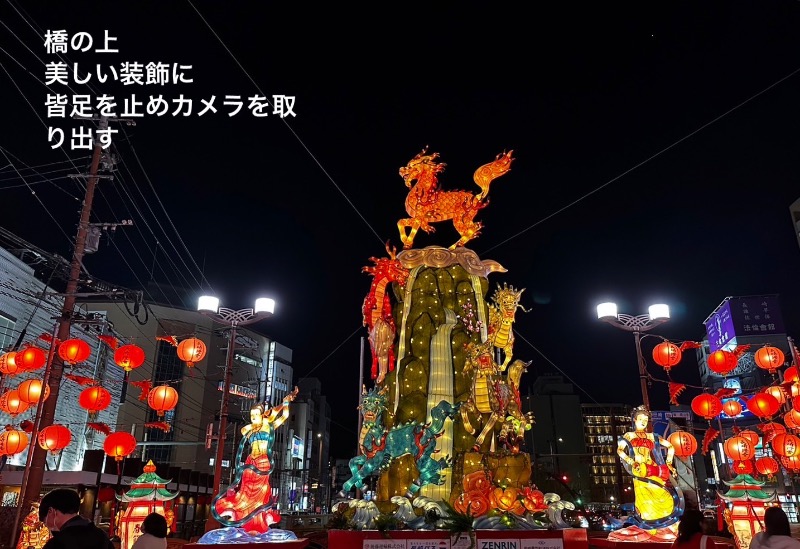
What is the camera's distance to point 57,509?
4.14 m

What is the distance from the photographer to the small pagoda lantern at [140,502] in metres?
10.3

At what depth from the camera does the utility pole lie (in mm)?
10555


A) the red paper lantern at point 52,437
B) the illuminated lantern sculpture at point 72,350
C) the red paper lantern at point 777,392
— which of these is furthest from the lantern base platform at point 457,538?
the red paper lantern at point 777,392

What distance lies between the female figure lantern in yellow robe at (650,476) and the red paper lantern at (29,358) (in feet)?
40.1

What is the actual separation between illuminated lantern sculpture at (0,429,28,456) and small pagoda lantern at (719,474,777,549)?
15.4 metres

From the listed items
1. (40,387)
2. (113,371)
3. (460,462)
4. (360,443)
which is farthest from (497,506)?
(113,371)

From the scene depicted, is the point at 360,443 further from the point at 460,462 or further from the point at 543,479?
the point at 543,479

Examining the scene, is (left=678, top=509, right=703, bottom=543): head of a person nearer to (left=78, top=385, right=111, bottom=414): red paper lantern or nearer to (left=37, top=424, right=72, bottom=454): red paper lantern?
(left=37, top=424, right=72, bottom=454): red paper lantern

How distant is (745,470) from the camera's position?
1772 cm

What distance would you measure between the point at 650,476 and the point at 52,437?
37.8 feet

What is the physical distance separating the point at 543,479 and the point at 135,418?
107ft

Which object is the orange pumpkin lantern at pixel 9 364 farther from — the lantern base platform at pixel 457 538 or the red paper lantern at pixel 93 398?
the lantern base platform at pixel 457 538

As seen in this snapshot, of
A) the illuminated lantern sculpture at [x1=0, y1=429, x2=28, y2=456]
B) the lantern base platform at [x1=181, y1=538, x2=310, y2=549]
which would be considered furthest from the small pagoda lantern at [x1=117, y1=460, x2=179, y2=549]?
the illuminated lantern sculpture at [x1=0, y1=429, x2=28, y2=456]

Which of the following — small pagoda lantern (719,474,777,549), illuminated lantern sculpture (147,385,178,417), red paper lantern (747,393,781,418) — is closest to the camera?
small pagoda lantern (719,474,777,549)
